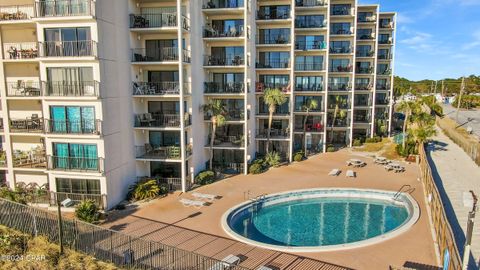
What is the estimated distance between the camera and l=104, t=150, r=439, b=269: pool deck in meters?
16.5

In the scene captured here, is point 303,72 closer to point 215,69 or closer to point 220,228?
point 215,69

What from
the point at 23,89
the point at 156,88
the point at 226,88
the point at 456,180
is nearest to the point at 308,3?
the point at 226,88

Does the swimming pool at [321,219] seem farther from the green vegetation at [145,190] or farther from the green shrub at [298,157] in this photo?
the green shrub at [298,157]

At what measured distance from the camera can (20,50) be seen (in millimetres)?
26234

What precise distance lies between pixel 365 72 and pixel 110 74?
38373 millimetres

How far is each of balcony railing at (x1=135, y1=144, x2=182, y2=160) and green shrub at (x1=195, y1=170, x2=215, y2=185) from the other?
129 inches

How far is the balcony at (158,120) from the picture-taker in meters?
27.4

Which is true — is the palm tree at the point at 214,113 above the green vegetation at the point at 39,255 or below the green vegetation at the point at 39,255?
above

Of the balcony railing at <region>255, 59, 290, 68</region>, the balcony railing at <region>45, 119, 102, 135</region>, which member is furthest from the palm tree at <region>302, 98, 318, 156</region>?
the balcony railing at <region>45, 119, 102, 135</region>

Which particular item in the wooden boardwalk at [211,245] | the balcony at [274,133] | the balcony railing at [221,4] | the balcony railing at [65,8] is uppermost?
the balcony railing at [221,4]

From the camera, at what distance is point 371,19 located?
163 feet

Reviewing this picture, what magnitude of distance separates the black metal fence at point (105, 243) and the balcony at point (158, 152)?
37.8 ft

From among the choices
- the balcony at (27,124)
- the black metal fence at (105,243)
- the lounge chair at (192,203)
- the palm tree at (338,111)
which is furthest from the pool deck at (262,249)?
the palm tree at (338,111)

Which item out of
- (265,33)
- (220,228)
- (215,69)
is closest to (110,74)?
(215,69)
